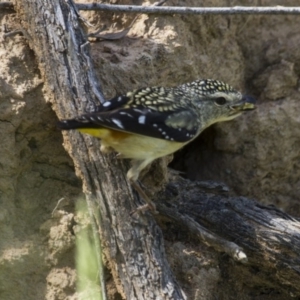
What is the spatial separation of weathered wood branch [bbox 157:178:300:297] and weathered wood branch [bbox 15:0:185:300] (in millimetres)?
475

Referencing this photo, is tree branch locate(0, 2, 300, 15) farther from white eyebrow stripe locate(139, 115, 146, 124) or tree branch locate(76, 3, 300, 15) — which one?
white eyebrow stripe locate(139, 115, 146, 124)

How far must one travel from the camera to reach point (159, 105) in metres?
3.71

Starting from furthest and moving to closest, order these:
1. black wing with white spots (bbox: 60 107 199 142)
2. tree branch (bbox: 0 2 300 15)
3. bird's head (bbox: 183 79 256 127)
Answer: tree branch (bbox: 0 2 300 15) < bird's head (bbox: 183 79 256 127) < black wing with white spots (bbox: 60 107 199 142)

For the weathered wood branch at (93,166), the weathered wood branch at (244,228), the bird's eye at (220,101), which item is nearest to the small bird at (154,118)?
the bird's eye at (220,101)

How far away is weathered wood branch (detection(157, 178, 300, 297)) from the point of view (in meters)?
3.83

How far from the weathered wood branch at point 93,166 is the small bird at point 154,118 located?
0.37 feet

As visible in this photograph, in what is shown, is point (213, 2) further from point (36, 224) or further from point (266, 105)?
point (36, 224)

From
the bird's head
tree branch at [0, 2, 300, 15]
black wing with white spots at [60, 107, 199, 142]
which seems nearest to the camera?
black wing with white spots at [60, 107, 199, 142]

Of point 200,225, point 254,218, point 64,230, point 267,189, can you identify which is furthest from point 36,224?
point 267,189

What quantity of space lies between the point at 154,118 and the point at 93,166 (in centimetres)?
44

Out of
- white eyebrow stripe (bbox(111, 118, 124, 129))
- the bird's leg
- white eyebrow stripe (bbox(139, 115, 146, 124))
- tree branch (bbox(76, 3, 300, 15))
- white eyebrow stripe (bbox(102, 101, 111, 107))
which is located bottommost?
the bird's leg

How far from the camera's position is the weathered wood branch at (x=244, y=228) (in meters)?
3.83

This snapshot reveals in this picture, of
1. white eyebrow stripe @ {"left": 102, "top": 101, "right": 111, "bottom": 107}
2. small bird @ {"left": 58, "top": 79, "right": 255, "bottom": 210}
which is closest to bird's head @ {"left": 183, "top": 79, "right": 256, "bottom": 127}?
small bird @ {"left": 58, "top": 79, "right": 255, "bottom": 210}

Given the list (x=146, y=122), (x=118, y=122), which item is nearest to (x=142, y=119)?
(x=146, y=122)
